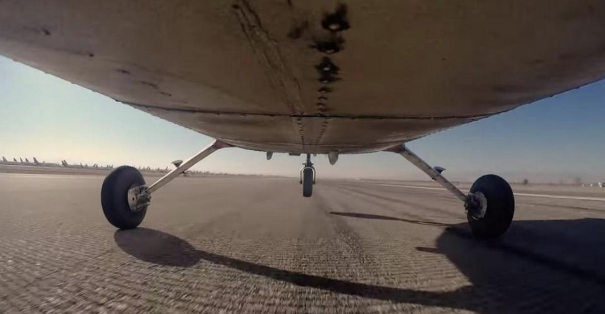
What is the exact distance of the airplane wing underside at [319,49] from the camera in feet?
2.78

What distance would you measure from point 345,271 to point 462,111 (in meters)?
1.40

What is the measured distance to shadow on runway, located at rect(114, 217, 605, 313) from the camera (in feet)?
5.08

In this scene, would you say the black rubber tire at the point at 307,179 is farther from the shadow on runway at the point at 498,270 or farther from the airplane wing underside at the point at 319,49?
the airplane wing underside at the point at 319,49

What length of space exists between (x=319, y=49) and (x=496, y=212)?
3.21 meters

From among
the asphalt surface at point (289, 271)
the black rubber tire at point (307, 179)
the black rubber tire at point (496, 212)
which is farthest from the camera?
the black rubber tire at point (307, 179)

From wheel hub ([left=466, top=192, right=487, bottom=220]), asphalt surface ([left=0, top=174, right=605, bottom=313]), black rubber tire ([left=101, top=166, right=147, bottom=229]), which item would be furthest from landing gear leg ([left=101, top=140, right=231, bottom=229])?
wheel hub ([left=466, top=192, right=487, bottom=220])

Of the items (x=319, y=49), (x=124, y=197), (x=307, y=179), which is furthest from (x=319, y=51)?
(x=307, y=179)

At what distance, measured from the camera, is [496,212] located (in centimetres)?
320

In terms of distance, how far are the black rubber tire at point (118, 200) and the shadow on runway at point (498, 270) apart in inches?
5.8

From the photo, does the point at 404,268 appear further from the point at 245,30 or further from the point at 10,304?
the point at 10,304

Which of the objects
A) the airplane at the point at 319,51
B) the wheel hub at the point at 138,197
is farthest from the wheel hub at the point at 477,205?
the wheel hub at the point at 138,197

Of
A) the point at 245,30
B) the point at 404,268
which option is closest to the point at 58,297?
the point at 245,30

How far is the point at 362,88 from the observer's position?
1460 mm

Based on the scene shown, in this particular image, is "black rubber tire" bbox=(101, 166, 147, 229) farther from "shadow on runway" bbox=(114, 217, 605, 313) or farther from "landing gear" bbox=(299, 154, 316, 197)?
"landing gear" bbox=(299, 154, 316, 197)
